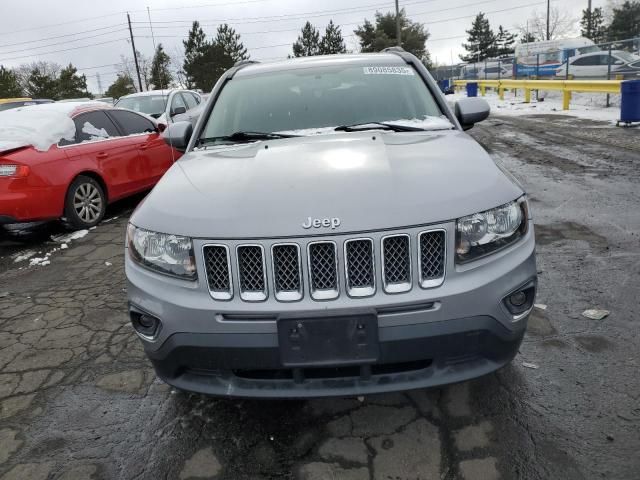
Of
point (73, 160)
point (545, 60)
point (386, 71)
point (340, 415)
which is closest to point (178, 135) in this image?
point (386, 71)

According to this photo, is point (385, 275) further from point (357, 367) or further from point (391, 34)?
point (391, 34)

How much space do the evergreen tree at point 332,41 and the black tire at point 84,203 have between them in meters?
56.4

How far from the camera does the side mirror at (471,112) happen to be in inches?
145

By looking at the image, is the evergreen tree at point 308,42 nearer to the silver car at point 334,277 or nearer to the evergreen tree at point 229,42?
the evergreen tree at point 229,42

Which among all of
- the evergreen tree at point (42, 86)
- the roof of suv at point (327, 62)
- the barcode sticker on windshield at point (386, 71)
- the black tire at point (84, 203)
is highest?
the evergreen tree at point (42, 86)

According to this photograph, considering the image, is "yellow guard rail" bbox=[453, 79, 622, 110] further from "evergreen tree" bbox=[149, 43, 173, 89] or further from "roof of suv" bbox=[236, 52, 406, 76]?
"roof of suv" bbox=[236, 52, 406, 76]

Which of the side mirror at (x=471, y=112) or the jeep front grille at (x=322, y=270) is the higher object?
the side mirror at (x=471, y=112)

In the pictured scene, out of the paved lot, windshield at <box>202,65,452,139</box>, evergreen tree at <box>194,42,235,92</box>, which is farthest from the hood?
evergreen tree at <box>194,42,235,92</box>

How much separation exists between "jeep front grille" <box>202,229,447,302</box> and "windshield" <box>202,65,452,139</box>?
1380 mm

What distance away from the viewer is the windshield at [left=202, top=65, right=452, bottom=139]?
3395 mm

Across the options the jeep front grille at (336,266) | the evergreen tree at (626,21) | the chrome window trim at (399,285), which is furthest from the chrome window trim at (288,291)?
the evergreen tree at (626,21)

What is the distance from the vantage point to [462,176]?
2.33 metres

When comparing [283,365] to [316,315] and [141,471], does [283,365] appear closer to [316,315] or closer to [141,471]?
[316,315]

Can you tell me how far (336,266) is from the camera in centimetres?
205
